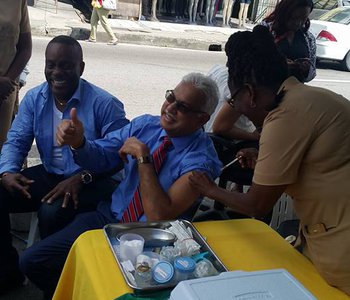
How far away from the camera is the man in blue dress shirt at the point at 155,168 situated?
2.13 metres

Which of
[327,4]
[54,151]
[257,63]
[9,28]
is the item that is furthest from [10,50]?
[327,4]

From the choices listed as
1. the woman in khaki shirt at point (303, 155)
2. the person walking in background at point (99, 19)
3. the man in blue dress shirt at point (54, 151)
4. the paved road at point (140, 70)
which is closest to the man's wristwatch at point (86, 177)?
the man in blue dress shirt at point (54, 151)

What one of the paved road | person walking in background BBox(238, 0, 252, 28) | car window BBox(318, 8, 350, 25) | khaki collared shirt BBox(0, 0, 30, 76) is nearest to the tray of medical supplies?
khaki collared shirt BBox(0, 0, 30, 76)

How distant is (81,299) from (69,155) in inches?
48.9

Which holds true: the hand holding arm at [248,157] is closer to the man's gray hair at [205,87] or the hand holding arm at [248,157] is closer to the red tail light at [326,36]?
the man's gray hair at [205,87]

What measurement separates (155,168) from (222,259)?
0.64 meters

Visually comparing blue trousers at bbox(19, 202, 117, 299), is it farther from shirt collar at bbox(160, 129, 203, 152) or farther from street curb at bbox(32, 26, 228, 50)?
street curb at bbox(32, 26, 228, 50)

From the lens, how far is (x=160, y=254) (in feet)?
5.59

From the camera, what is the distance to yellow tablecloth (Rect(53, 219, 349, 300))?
1602mm

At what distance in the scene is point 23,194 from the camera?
263 cm

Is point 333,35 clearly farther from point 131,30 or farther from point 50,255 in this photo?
point 50,255

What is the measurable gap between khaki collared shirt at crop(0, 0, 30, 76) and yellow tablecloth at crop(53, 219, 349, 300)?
5.68 ft

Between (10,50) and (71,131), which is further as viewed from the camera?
(10,50)

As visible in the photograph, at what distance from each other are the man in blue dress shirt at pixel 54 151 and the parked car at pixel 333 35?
31.3ft
